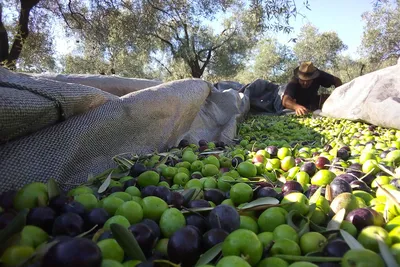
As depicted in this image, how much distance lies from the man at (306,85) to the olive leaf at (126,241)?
22.2 feet

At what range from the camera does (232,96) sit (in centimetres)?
550

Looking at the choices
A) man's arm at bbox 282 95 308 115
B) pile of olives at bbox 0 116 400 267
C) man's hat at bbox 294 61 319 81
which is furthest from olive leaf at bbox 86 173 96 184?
man's hat at bbox 294 61 319 81

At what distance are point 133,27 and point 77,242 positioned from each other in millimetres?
12332

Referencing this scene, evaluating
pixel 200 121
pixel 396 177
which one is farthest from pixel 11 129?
pixel 200 121

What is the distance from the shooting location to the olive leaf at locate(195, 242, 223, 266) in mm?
1081

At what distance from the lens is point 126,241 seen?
41.7 inches

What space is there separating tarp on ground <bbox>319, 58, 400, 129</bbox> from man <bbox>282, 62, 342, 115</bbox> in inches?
79.4

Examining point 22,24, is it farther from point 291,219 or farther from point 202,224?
point 291,219

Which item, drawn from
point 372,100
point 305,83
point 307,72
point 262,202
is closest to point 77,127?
point 262,202

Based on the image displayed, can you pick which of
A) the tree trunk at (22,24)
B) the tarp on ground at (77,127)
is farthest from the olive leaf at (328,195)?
the tree trunk at (22,24)

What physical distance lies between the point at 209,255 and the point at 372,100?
13.3 ft

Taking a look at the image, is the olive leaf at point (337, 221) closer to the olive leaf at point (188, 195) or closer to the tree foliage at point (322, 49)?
the olive leaf at point (188, 195)

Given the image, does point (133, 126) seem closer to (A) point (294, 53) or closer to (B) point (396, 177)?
(B) point (396, 177)

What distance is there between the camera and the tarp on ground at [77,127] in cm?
171
